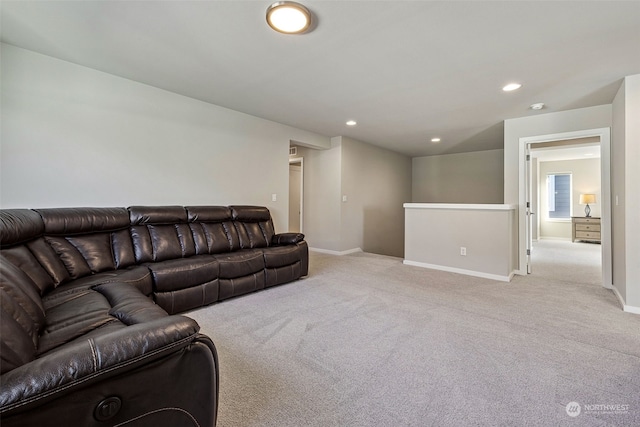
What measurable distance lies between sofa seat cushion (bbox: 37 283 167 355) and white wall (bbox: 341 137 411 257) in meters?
4.31

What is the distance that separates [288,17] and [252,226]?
2.68 meters

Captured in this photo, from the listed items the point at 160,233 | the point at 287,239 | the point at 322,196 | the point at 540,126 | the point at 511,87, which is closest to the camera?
the point at 160,233

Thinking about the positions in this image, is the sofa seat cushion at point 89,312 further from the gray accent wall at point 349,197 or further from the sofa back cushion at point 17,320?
the gray accent wall at point 349,197

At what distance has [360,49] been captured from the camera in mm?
2455

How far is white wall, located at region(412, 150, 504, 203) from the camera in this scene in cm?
673

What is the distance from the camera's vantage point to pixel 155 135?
3.41 m

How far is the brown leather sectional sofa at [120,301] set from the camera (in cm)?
81

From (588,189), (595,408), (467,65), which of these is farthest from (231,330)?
(588,189)

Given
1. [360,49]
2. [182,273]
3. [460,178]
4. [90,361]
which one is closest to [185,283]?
[182,273]

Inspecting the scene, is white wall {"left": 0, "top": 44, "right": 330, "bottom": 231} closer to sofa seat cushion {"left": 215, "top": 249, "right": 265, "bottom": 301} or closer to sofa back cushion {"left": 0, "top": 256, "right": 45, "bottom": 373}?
sofa seat cushion {"left": 215, "top": 249, "right": 265, "bottom": 301}

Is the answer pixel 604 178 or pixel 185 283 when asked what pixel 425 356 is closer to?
pixel 185 283

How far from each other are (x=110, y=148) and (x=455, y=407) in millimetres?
3863

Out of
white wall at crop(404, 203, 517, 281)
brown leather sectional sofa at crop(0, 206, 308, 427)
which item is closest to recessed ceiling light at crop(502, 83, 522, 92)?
white wall at crop(404, 203, 517, 281)

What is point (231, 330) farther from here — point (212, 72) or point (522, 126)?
point (522, 126)
